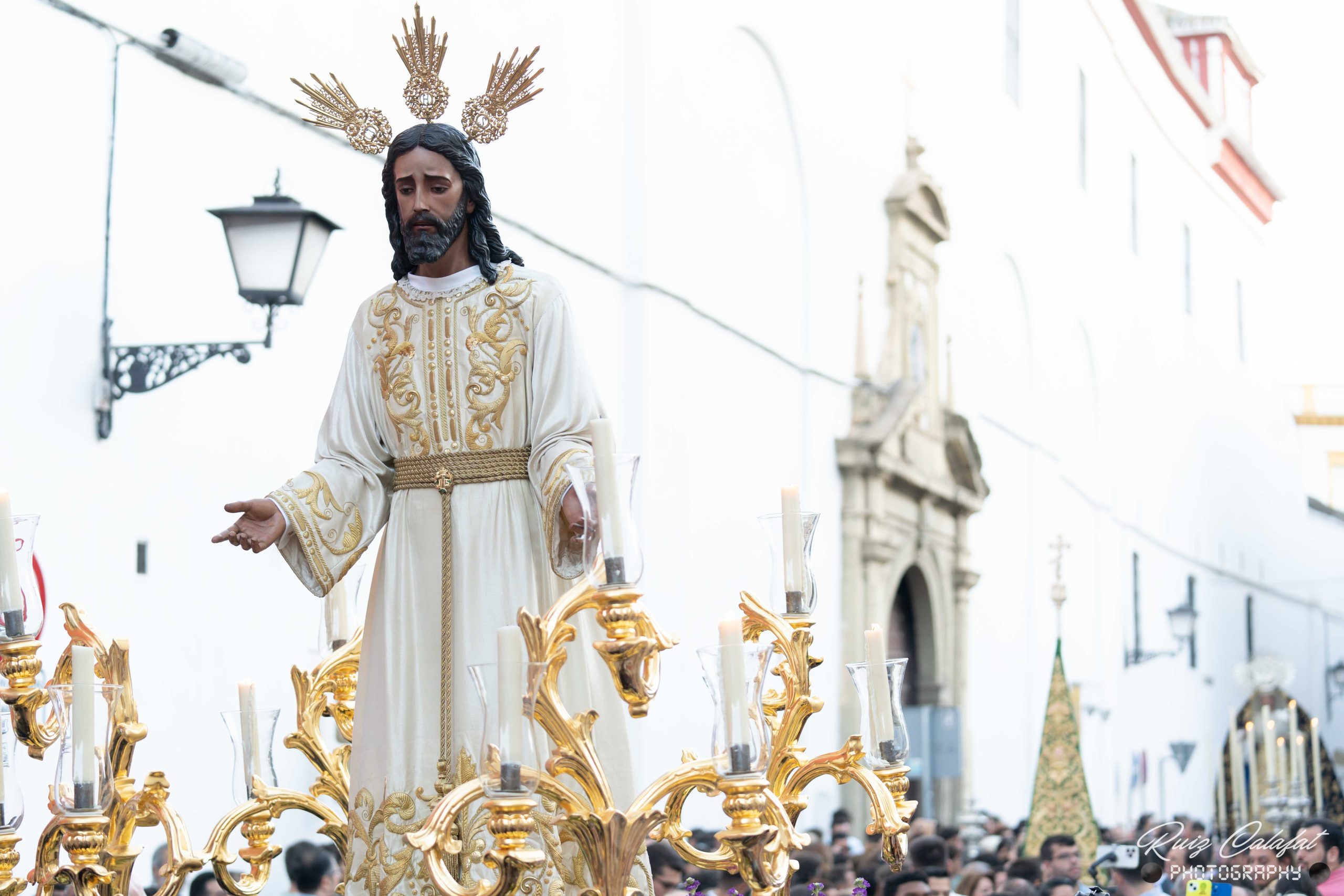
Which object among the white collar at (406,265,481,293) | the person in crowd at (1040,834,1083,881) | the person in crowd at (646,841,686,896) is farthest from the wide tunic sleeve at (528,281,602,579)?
the person in crowd at (1040,834,1083,881)

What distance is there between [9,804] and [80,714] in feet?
0.87

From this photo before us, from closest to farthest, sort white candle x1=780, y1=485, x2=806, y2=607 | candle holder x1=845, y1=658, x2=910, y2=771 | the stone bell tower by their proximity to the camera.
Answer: candle holder x1=845, y1=658, x2=910, y2=771, white candle x1=780, y1=485, x2=806, y2=607, the stone bell tower

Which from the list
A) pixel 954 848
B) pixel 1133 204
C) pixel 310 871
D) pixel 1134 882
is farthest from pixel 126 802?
pixel 1133 204

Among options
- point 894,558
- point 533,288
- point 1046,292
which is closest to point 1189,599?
point 1046,292

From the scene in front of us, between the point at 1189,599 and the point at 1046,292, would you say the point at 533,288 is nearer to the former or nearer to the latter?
the point at 1046,292

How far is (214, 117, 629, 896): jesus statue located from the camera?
3.29 metres

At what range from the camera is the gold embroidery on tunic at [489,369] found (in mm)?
3412

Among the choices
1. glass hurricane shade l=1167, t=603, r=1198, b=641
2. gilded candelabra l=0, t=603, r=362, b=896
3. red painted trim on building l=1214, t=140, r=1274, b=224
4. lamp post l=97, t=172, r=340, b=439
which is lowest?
gilded candelabra l=0, t=603, r=362, b=896

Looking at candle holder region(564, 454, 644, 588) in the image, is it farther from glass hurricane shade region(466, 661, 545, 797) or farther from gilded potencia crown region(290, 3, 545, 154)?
gilded potencia crown region(290, 3, 545, 154)

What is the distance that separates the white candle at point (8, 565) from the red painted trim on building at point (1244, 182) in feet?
85.9

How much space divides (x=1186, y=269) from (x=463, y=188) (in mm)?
23820

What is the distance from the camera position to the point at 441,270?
11.6ft

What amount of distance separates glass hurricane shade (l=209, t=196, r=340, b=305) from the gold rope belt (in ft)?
10.5

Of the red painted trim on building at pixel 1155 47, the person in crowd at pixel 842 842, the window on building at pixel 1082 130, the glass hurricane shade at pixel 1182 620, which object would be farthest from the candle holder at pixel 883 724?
the red painted trim on building at pixel 1155 47
